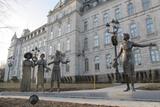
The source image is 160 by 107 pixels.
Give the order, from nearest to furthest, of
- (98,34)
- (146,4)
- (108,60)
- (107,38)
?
(146,4) → (108,60) → (107,38) → (98,34)

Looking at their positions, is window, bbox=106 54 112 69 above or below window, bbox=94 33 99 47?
below

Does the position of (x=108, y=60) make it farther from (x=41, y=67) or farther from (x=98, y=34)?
(x=41, y=67)

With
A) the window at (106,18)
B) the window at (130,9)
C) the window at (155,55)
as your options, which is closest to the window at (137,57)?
the window at (155,55)

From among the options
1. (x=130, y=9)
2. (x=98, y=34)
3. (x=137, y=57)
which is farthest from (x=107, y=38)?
(x=137, y=57)

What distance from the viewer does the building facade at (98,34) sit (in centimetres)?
2823

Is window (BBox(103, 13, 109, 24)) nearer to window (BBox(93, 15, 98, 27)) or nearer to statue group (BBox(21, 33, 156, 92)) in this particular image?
window (BBox(93, 15, 98, 27))

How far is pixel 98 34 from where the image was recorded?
3650cm

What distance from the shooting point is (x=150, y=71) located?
2681 centimetres

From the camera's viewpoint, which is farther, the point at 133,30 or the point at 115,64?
the point at 133,30

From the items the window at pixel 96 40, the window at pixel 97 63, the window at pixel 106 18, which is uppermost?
the window at pixel 106 18

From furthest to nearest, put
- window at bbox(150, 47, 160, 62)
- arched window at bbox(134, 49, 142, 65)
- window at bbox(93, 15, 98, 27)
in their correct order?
1. window at bbox(93, 15, 98, 27)
2. arched window at bbox(134, 49, 142, 65)
3. window at bbox(150, 47, 160, 62)

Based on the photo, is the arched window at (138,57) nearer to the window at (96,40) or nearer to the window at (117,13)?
the window at (117,13)

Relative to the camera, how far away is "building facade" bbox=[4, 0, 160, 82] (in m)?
28.2

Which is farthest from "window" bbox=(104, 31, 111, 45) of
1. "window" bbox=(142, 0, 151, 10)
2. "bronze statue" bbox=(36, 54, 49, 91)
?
"bronze statue" bbox=(36, 54, 49, 91)
